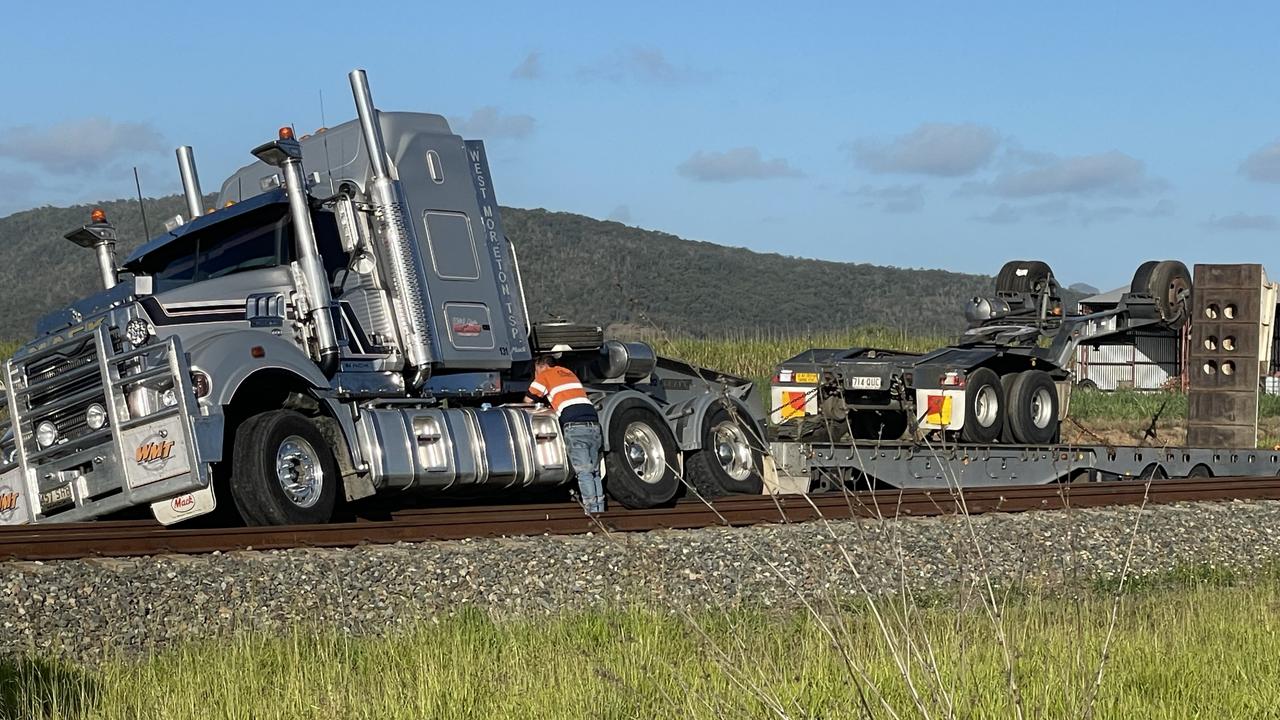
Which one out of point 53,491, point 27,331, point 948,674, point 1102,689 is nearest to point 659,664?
point 948,674

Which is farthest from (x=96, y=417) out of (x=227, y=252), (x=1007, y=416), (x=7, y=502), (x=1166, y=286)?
(x=1166, y=286)

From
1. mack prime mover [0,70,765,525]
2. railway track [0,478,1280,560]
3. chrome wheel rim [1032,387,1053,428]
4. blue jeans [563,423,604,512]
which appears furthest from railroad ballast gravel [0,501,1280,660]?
chrome wheel rim [1032,387,1053,428]

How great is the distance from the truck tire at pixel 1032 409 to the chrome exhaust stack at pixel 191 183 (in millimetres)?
10032

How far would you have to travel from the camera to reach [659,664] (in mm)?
7535

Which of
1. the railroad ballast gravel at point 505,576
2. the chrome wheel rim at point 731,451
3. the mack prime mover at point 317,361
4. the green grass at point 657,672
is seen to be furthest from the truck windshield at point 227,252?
the green grass at point 657,672

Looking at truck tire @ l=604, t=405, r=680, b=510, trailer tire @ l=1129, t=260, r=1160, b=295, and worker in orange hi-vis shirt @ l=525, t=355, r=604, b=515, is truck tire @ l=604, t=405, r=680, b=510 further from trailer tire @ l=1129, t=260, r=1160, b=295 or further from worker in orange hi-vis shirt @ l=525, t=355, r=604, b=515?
trailer tire @ l=1129, t=260, r=1160, b=295

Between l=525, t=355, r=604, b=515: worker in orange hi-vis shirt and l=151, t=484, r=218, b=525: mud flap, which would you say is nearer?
l=151, t=484, r=218, b=525: mud flap

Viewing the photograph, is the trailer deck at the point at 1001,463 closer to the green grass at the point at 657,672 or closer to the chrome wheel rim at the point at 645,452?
the chrome wheel rim at the point at 645,452

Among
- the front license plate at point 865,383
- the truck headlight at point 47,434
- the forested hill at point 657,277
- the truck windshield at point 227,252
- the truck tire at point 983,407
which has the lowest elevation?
the truck tire at point 983,407

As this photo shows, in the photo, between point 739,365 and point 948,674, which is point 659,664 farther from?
point 739,365

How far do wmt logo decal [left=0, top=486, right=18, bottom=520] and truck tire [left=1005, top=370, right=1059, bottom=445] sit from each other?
1176 centimetres

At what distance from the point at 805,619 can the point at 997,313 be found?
505 inches

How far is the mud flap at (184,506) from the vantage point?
466 inches

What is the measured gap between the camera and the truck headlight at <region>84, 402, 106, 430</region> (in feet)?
39.9
